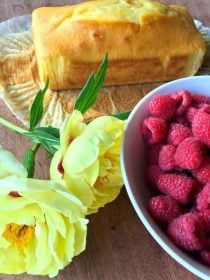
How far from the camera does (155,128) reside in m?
0.76

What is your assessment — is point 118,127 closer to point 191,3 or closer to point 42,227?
point 42,227

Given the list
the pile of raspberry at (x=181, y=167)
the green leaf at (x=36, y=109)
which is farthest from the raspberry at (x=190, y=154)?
the green leaf at (x=36, y=109)

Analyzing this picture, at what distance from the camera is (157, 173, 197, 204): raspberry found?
0.70 m

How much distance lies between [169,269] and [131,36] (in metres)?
0.48

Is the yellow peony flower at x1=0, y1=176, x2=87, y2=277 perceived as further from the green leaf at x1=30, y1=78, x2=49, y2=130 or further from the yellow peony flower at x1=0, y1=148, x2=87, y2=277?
the green leaf at x1=30, y1=78, x2=49, y2=130

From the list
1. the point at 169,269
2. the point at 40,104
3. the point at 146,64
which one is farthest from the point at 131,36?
the point at 169,269

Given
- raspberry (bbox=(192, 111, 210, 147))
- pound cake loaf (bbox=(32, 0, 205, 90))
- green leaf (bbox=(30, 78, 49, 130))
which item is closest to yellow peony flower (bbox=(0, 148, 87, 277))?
green leaf (bbox=(30, 78, 49, 130))

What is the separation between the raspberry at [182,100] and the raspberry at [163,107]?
1cm

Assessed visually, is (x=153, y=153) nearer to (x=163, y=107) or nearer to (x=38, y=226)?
(x=163, y=107)

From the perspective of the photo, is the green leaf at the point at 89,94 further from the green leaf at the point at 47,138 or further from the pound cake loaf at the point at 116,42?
the pound cake loaf at the point at 116,42

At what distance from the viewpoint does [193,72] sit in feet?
3.45

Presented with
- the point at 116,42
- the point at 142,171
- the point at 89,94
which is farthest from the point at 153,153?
the point at 116,42

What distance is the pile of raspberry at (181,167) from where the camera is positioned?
0.66 metres

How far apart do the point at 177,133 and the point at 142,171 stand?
0.09 metres
